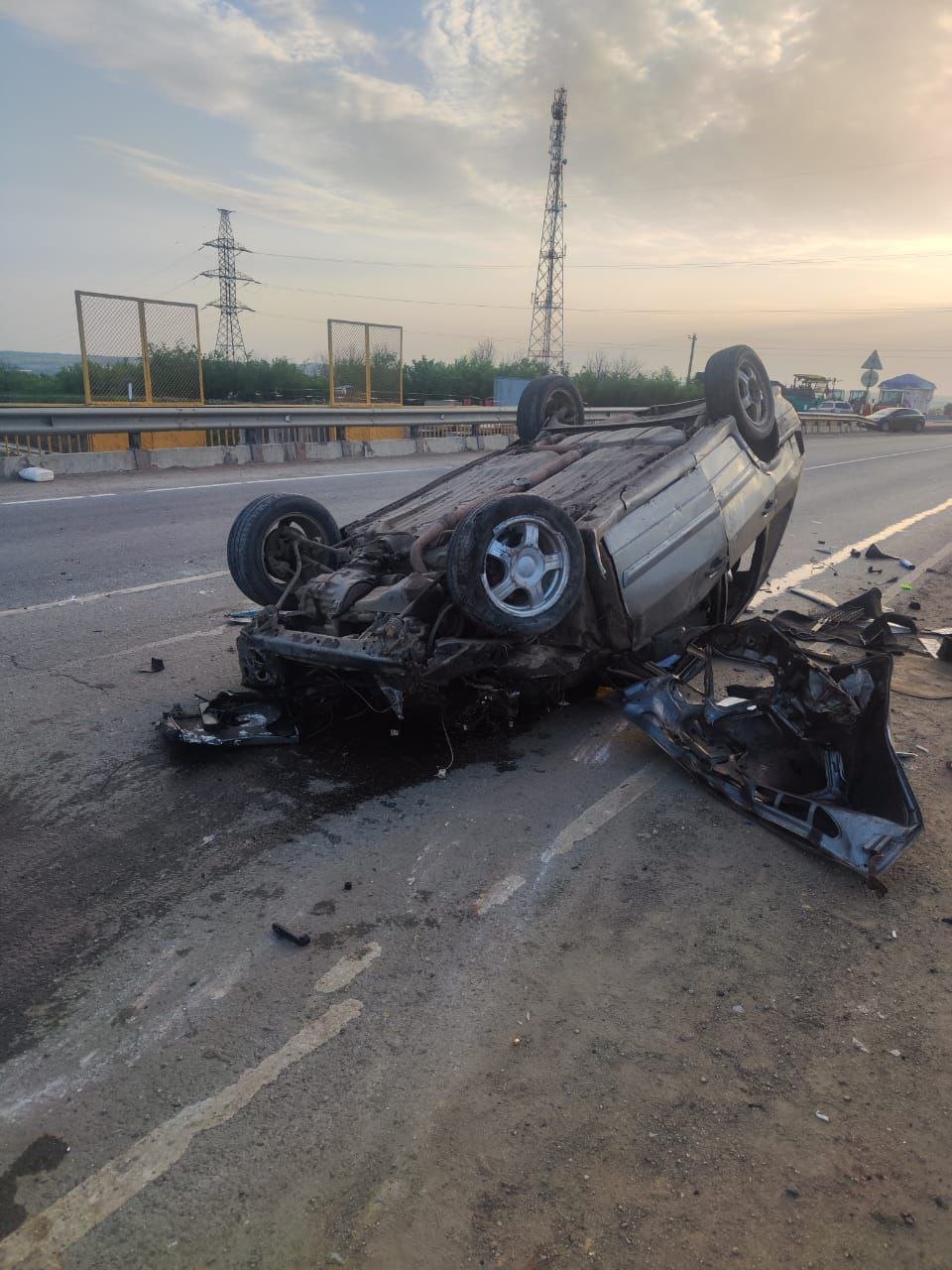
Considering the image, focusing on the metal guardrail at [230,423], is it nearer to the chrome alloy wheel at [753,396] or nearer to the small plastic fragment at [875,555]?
the small plastic fragment at [875,555]

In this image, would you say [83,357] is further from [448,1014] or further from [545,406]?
[448,1014]

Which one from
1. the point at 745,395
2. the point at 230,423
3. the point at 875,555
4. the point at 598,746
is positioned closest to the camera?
the point at 598,746

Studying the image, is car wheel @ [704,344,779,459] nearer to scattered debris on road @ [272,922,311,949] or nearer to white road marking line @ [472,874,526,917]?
white road marking line @ [472,874,526,917]

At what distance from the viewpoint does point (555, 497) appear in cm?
477

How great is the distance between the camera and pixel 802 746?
392 cm

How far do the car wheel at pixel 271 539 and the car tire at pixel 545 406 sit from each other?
6.29 feet

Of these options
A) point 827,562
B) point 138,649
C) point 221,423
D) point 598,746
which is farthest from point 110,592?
point 221,423

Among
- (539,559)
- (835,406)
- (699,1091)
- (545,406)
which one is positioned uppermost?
(835,406)

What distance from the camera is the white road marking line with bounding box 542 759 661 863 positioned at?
352 cm

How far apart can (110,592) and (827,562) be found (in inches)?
277

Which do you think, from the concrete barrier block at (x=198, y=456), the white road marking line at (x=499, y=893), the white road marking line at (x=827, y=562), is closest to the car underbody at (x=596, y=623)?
the white road marking line at (x=499, y=893)

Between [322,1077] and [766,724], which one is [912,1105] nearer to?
[322,1077]

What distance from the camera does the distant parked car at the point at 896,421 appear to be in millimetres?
34594

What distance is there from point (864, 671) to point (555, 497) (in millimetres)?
1845
